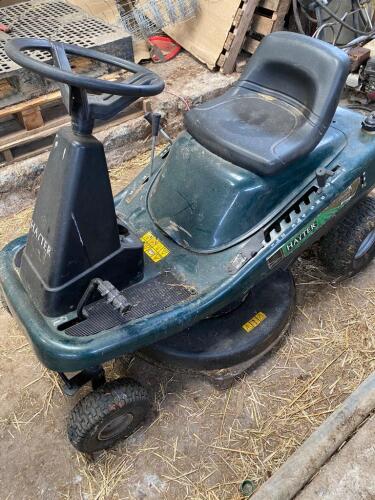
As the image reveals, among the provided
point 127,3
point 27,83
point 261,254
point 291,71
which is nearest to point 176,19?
point 127,3

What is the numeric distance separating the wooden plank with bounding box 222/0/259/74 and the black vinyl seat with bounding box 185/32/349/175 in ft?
5.61

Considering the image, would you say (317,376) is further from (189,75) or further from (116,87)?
(189,75)

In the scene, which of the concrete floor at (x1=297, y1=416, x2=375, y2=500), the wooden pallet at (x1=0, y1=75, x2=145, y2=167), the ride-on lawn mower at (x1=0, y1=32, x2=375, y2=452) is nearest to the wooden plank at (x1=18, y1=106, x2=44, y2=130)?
the wooden pallet at (x1=0, y1=75, x2=145, y2=167)

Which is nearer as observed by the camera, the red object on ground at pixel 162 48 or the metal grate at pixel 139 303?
the metal grate at pixel 139 303

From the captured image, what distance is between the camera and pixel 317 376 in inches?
85.3

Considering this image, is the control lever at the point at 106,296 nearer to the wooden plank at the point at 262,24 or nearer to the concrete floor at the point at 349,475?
the concrete floor at the point at 349,475

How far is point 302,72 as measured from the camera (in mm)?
2021

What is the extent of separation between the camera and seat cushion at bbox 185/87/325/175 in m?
1.85

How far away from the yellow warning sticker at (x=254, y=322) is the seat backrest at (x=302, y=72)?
2.77 feet

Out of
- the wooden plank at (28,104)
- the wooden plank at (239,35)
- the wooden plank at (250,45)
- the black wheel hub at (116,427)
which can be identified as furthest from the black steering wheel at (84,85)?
the wooden plank at (250,45)

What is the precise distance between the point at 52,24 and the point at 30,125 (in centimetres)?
89

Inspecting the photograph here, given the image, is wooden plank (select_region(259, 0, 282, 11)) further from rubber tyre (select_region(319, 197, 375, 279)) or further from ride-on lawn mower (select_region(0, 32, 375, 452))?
rubber tyre (select_region(319, 197, 375, 279))

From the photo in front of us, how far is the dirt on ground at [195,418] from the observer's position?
1.87m

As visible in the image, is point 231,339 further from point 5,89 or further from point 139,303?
point 5,89
